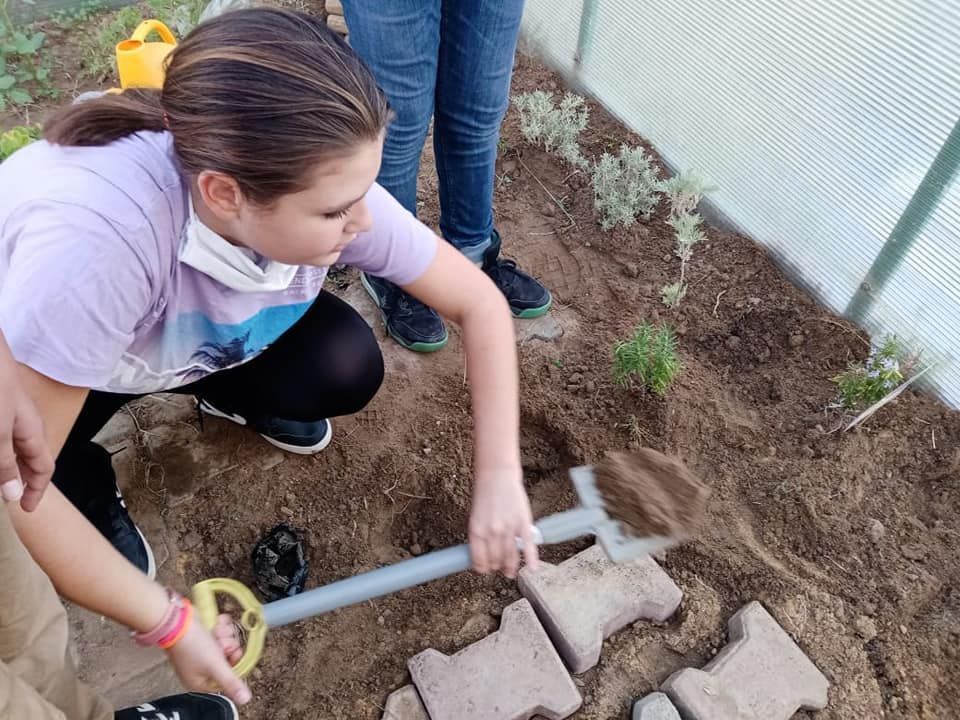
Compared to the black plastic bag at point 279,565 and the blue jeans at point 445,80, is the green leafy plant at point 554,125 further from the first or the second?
the black plastic bag at point 279,565

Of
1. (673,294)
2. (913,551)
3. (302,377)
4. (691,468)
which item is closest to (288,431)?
(302,377)

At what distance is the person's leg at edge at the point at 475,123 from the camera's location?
164 cm

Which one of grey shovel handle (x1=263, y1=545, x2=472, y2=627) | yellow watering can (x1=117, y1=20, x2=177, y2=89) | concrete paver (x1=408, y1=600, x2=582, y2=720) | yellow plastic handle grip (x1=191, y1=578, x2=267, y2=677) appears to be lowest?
concrete paver (x1=408, y1=600, x2=582, y2=720)

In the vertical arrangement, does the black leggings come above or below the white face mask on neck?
below

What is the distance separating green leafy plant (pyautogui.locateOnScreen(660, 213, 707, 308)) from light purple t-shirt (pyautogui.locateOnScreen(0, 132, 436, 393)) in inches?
43.5

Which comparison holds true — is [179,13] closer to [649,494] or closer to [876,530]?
[649,494]

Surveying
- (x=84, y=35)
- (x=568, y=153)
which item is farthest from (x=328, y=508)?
(x=84, y=35)

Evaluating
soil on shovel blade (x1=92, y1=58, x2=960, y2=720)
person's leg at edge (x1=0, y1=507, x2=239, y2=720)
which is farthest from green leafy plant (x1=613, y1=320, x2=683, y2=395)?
person's leg at edge (x1=0, y1=507, x2=239, y2=720)

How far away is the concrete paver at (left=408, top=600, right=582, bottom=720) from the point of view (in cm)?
136

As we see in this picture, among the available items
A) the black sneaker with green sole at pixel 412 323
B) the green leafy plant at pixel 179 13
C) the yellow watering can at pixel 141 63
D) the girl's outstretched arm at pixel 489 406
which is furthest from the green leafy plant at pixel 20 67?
the girl's outstretched arm at pixel 489 406

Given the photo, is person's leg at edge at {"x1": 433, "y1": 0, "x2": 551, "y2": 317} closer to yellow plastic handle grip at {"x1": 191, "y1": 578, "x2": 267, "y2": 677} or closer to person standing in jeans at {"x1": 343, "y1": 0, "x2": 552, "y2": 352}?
person standing in jeans at {"x1": 343, "y1": 0, "x2": 552, "y2": 352}

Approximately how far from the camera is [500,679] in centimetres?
139

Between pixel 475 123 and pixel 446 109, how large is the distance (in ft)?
0.26

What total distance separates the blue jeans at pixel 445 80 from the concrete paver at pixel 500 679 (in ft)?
3.53
